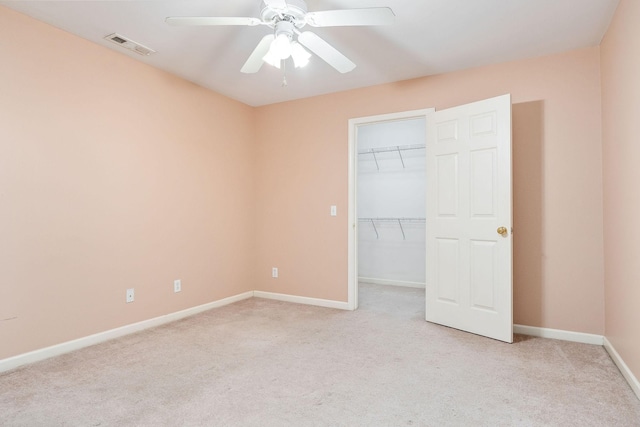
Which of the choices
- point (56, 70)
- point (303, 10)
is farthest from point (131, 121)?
point (303, 10)

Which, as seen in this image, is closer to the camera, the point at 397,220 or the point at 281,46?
the point at 281,46

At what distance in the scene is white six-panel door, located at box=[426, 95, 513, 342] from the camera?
2.85 m

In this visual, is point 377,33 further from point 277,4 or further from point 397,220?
point 397,220

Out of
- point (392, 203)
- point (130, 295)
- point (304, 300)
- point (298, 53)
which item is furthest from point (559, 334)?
point (130, 295)

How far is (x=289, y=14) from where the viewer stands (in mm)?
1981

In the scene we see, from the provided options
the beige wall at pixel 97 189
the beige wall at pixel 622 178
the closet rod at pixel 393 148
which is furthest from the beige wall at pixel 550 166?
the beige wall at pixel 97 189

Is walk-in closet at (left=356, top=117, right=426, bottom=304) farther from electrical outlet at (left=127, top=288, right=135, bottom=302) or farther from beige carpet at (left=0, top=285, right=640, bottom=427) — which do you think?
electrical outlet at (left=127, top=288, right=135, bottom=302)

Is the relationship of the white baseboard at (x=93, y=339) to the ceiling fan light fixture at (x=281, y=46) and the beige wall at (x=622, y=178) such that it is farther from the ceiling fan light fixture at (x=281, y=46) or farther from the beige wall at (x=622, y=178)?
the beige wall at (x=622, y=178)

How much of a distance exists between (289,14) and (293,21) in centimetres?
6

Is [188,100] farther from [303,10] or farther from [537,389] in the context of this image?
[537,389]

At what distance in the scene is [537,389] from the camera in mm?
2066

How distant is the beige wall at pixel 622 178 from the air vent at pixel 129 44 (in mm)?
3364

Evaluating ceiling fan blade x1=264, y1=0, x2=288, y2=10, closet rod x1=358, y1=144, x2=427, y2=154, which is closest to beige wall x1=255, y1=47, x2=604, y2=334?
closet rod x1=358, y1=144, x2=427, y2=154

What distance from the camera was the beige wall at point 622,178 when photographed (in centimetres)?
201
